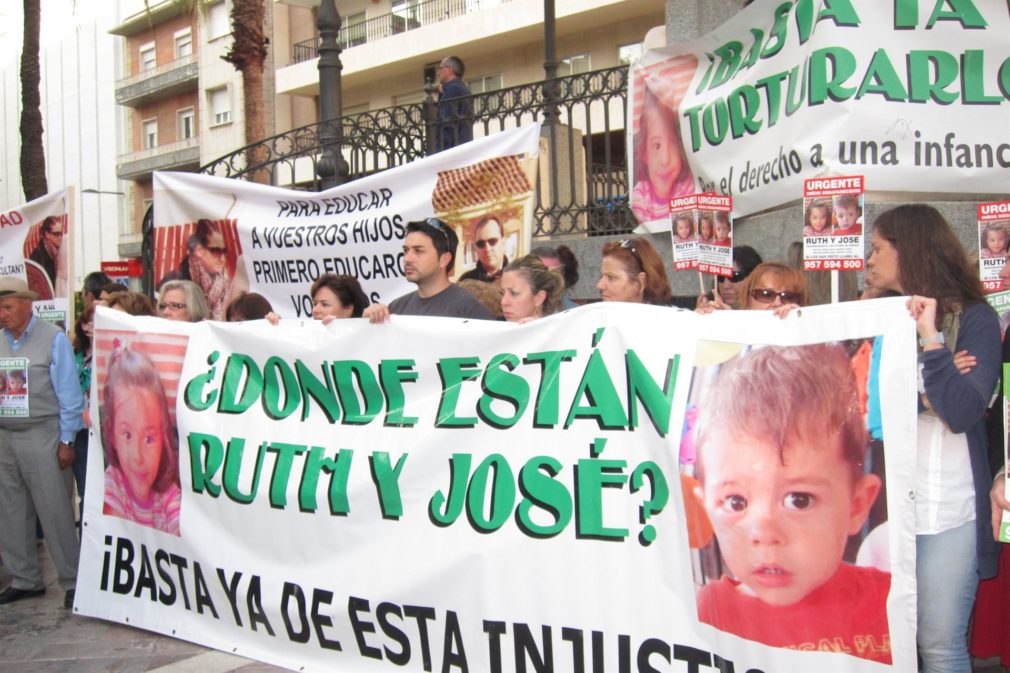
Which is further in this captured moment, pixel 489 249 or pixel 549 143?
pixel 549 143

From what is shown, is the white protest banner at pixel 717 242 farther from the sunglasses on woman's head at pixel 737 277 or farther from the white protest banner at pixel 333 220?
the white protest banner at pixel 333 220

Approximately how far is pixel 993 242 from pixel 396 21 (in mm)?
26755

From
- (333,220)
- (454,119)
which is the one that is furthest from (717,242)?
(454,119)

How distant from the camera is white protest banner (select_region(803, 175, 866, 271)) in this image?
3.58 meters

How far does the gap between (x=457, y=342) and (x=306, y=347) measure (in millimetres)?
823

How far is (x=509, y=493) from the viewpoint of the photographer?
11.5 feet

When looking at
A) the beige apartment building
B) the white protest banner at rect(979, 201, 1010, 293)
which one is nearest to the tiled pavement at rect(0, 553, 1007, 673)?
the white protest banner at rect(979, 201, 1010, 293)

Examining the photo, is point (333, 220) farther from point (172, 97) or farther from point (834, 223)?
point (172, 97)

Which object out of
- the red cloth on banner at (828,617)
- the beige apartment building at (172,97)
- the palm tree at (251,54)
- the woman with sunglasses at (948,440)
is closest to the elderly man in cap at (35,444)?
the red cloth on banner at (828,617)

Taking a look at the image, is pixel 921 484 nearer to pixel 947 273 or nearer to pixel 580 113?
pixel 947 273

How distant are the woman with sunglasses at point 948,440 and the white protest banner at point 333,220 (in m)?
3.03

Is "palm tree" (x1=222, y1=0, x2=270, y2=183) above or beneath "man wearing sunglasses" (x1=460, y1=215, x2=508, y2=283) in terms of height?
above

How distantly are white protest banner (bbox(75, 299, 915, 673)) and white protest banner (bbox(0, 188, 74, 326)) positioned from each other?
1.93 m

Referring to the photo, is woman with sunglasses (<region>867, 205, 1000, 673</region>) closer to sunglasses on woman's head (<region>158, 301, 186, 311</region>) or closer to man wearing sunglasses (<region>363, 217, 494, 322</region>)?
man wearing sunglasses (<region>363, 217, 494, 322</region>)
